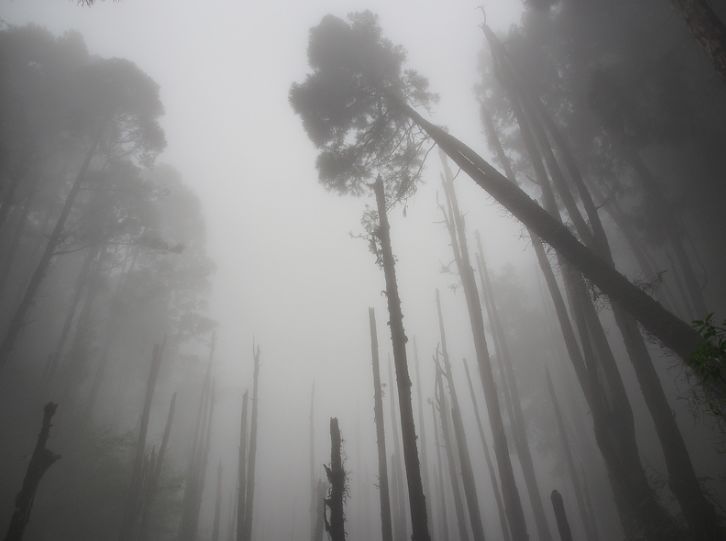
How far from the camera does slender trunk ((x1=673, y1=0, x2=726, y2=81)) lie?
4926mm

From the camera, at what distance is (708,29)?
507 cm

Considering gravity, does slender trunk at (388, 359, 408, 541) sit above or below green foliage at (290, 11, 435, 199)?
below

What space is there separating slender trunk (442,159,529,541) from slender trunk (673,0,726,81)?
954cm

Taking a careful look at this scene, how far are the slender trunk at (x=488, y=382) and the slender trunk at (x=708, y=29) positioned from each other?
9.54m

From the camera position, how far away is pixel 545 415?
26.4m

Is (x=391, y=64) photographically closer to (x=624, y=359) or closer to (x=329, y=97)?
(x=329, y=97)

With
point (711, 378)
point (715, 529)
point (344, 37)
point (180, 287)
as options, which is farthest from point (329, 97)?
point (180, 287)

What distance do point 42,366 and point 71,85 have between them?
1510 centimetres

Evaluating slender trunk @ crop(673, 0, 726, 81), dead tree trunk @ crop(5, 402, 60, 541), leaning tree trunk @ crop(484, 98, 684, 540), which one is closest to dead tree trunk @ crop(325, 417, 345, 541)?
dead tree trunk @ crop(5, 402, 60, 541)

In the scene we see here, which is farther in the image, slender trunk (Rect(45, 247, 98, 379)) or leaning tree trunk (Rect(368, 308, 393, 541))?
slender trunk (Rect(45, 247, 98, 379))

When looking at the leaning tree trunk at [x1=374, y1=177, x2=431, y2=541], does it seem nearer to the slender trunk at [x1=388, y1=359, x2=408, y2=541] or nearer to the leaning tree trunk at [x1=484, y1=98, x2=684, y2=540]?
Result: the leaning tree trunk at [x1=484, y1=98, x2=684, y2=540]

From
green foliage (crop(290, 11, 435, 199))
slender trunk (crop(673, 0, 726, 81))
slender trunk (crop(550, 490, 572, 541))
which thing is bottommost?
slender trunk (crop(550, 490, 572, 541))

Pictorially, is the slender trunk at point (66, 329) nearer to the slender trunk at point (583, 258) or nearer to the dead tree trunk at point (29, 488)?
the dead tree trunk at point (29, 488)

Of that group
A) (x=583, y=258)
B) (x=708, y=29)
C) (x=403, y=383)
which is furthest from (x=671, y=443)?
(x=708, y=29)
